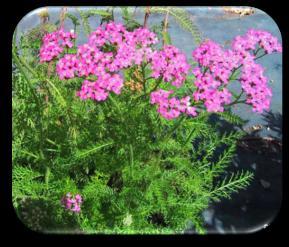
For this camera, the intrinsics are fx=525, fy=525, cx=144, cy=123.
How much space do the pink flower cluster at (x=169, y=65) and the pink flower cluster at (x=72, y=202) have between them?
0.75 meters

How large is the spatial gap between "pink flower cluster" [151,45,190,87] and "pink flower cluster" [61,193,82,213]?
2.45 ft

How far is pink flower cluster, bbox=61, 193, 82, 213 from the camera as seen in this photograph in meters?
2.52

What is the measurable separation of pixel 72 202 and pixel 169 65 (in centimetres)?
84

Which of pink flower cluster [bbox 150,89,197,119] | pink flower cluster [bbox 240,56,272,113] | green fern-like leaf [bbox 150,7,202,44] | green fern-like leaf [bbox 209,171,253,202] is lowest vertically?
green fern-like leaf [bbox 209,171,253,202]

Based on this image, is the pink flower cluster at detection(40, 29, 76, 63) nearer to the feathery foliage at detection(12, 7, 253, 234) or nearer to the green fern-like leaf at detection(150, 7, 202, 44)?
the feathery foliage at detection(12, 7, 253, 234)

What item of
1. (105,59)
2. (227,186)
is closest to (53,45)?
(105,59)

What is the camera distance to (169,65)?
221 cm

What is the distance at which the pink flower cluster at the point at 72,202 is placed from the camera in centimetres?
252

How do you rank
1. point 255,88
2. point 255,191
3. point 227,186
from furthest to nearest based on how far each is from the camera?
point 255,191, point 227,186, point 255,88

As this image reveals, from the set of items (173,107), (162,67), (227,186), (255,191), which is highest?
(162,67)

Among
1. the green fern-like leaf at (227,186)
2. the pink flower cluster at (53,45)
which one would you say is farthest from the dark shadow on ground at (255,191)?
the pink flower cluster at (53,45)

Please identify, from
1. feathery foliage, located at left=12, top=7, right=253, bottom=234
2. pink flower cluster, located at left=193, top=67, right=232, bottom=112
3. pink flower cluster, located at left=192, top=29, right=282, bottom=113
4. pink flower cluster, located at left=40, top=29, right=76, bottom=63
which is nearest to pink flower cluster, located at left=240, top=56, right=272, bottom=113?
pink flower cluster, located at left=192, top=29, right=282, bottom=113

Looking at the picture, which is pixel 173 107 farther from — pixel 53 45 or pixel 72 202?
pixel 72 202

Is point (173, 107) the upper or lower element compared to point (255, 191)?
upper
